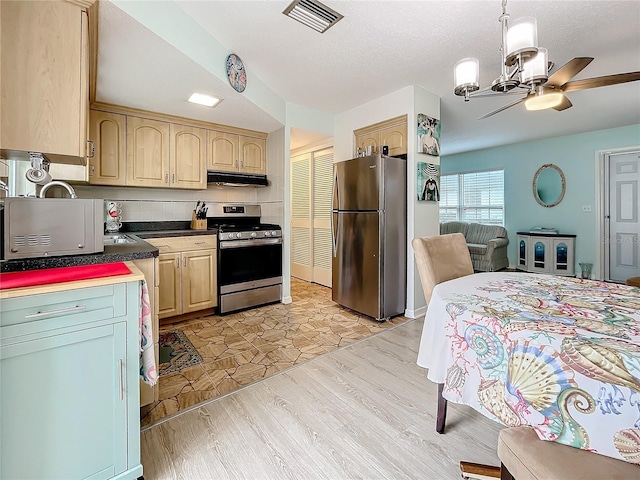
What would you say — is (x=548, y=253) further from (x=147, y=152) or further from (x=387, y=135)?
(x=147, y=152)

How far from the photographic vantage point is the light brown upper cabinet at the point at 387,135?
336 centimetres

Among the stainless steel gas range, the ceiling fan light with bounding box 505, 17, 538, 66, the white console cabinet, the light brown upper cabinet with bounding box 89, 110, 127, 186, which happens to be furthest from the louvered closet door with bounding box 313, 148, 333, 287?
the white console cabinet

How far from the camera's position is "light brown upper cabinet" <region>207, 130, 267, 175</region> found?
3.64 metres

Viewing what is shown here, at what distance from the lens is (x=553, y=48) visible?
8.32ft

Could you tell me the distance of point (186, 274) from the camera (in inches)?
124

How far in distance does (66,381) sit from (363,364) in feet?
5.86

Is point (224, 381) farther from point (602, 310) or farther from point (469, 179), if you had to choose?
point (469, 179)

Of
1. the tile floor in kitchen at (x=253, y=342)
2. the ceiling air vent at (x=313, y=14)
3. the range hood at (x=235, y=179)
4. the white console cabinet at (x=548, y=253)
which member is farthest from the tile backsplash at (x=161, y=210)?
the white console cabinet at (x=548, y=253)

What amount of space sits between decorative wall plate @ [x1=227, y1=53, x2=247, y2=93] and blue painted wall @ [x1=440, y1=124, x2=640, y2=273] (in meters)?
5.63

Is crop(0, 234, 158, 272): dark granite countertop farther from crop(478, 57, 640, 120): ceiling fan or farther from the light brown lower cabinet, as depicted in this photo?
crop(478, 57, 640, 120): ceiling fan

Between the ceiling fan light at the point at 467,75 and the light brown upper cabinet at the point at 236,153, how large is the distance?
9.02ft

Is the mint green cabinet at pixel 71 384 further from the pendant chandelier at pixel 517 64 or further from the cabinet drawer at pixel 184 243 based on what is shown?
the pendant chandelier at pixel 517 64

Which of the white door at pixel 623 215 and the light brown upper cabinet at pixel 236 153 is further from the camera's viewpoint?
the white door at pixel 623 215

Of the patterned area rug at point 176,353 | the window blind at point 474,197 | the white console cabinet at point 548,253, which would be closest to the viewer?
the patterned area rug at point 176,353
